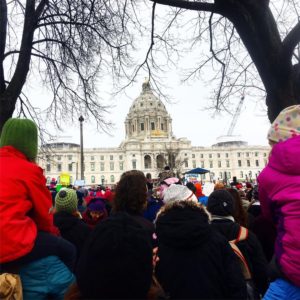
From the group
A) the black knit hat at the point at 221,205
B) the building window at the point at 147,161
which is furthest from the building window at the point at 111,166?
the black knit hat at the point at 221,205

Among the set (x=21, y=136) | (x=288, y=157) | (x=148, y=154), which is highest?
(x=148, y=154)

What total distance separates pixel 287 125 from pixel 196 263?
1162 millimetres

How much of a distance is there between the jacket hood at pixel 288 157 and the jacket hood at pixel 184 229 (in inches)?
24.3

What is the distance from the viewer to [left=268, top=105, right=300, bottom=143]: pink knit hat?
8.05 feet

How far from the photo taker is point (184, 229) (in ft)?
7.64

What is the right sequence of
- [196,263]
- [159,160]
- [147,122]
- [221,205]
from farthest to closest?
1. [147,122]
2. [159,160]
3. [221,205]
4. [196,263]

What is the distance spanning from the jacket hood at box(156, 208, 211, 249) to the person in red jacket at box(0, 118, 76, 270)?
2.21 feet

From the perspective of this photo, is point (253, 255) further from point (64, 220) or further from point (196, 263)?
point (64, 220)

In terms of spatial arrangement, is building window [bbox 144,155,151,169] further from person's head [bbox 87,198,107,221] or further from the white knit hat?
the white knit hat

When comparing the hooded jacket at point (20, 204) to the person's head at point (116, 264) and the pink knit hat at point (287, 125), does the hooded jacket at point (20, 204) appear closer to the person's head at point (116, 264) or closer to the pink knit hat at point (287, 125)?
the person's head at point (116, 264)

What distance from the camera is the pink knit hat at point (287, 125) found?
2.45 meters

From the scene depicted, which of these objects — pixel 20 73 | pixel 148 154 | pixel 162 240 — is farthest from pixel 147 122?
pixel 162 240

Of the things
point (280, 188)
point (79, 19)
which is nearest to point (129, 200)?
point (280, 188)

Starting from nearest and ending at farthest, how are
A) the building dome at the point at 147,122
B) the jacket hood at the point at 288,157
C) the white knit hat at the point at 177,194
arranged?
the jacket hood at the point at 288,157
the white knit hat at the point at 177,194
the building dome at the point at 147,122
